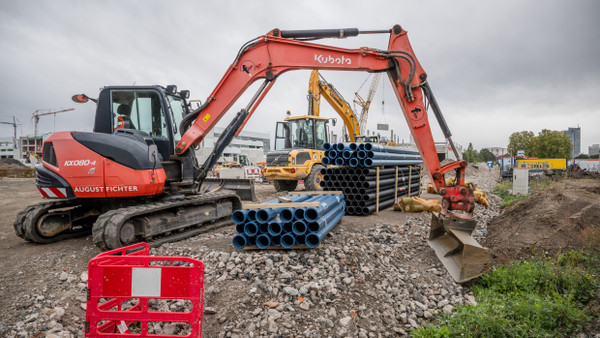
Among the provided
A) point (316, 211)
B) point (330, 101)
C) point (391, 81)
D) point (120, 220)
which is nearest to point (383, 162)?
point (391, 81)

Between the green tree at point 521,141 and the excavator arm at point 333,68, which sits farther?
the green tree at point 521,141

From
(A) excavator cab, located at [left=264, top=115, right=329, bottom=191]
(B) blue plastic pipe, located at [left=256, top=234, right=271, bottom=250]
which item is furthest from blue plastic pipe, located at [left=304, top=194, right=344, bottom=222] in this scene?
(A) excavator cab, located at [left=264, top=115, right=329, bottom=191]

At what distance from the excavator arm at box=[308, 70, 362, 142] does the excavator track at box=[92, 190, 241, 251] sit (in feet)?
25.5

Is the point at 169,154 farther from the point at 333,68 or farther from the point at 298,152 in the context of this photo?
the point at 298,152

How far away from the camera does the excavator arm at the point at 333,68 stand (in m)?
5.61

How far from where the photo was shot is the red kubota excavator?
545cm

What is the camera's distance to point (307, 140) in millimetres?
13266

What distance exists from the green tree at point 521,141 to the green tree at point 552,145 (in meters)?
1.85

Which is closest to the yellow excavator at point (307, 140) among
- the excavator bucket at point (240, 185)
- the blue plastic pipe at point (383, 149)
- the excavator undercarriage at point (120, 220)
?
the excavator bucket at point (240, 185)

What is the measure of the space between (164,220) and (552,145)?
Result: 51.5m

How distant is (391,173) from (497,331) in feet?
23.1

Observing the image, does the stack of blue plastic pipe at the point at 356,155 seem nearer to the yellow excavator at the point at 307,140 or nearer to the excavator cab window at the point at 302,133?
the yellow excavator at the point at 307,140

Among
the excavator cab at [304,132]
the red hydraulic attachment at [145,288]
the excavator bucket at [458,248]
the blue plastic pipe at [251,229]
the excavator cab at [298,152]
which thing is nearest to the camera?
the red hydraulic attachment at [145,288]

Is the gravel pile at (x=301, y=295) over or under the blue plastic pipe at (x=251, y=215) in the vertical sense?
under
